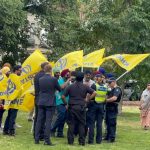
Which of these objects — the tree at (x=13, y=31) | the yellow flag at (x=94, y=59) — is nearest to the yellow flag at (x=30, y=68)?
the yellow flag at (x=94, y=59)

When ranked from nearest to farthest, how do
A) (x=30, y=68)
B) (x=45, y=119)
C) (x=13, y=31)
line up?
(x=45, y=119)
(x=30, y=68)
(x=13, y=31)

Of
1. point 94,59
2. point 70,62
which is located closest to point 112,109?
point 70,62

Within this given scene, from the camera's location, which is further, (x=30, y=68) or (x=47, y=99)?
(x=30, y=68)

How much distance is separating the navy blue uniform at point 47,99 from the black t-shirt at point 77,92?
1.06ft

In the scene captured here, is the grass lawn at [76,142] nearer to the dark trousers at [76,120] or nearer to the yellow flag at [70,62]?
the dark trousers at [76,120]

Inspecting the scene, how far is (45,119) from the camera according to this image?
1306cm

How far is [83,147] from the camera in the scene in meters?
12.8

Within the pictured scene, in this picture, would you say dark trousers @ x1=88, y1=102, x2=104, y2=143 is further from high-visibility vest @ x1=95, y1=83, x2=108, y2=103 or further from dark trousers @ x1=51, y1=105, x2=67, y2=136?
dark trousers @ x1=51, y1=105, x2=67, y2=136

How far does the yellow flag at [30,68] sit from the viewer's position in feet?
46.4

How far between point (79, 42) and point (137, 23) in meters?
3.40

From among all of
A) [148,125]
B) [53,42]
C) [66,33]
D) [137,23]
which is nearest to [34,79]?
[148,125]

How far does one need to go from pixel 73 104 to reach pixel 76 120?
0.44 meters

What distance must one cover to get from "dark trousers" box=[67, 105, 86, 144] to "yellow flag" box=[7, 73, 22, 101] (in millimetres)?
1731

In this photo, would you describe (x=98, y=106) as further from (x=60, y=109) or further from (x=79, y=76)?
(x=60, y=109)
